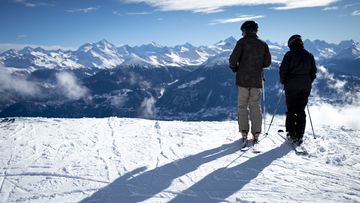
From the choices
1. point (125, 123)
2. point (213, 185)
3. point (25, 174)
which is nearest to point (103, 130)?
point (125, 123)

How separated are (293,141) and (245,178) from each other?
352cm

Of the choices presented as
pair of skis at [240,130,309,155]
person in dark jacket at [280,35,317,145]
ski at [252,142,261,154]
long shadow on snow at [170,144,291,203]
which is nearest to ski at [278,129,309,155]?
pair of skis at [240,130,309,155]

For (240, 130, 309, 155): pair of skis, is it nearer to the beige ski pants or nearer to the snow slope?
the snow slope

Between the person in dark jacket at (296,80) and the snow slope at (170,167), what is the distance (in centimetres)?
62

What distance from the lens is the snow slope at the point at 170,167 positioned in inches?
248

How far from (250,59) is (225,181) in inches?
151

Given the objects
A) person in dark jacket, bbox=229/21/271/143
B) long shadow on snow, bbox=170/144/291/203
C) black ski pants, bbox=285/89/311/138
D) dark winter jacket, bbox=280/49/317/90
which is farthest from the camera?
black ski pants, bbox=285/89/311/138

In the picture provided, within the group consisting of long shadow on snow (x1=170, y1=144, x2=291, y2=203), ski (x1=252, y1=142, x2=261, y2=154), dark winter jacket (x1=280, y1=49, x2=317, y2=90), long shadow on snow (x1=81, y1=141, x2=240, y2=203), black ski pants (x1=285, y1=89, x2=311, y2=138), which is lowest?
long shadow on snow (x1=170, y1=144, x2=291, y2=203)

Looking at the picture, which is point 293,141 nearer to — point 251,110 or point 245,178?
point 251,110

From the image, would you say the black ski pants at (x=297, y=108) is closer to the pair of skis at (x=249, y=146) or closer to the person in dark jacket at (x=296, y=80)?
the person in dark jacket at (x=296, y=80)

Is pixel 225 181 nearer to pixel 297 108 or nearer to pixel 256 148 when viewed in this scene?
pixel 256 148

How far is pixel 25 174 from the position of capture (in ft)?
24.7

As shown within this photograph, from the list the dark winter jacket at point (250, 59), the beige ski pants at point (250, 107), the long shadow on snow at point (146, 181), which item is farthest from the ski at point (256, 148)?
the dark winter jacket at point (250, 59)

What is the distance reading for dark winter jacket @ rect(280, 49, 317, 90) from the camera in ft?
32.1
